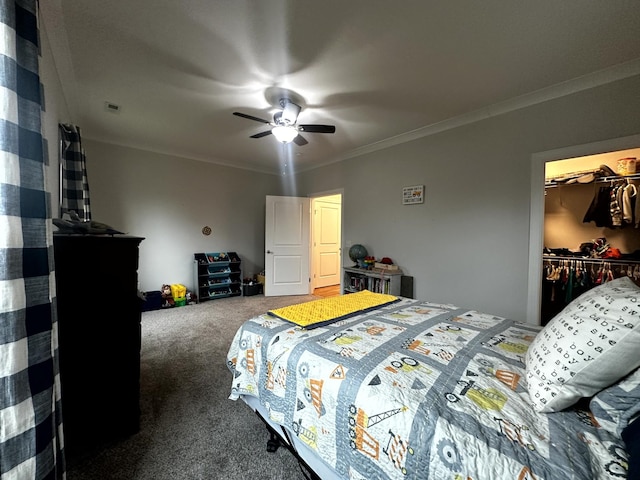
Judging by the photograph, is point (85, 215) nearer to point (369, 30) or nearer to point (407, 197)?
point (369, 30)

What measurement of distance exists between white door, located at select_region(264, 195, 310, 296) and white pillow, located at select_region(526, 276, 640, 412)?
14.5 feet

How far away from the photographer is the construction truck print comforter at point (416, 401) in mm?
713

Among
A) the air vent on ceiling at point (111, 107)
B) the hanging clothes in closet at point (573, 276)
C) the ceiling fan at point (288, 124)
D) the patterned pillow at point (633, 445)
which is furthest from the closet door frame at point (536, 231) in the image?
the air vent on ceiling at point (111, 107)

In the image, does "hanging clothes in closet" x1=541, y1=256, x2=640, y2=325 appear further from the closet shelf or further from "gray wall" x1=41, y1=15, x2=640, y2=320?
"gray wall" x1=41, y1=15, x2=640, y2=320

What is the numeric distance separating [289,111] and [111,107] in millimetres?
2058

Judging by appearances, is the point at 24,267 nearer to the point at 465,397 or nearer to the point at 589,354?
the point at 465,397

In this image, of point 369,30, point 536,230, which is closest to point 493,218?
point 536,230

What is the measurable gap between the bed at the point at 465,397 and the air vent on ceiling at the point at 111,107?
3.20 meters

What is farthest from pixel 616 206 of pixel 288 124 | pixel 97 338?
pixel 97 338

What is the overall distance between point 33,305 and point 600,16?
3.21 meters

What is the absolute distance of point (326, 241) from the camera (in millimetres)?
6211

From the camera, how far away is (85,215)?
2.53 m

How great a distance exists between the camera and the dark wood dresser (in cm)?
137

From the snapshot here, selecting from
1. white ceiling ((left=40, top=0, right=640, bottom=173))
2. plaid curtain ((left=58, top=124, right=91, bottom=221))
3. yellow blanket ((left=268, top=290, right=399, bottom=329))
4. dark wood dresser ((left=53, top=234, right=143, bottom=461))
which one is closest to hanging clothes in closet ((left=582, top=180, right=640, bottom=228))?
white ceiling ((left=40, top=0, right=640, bottom=173))
